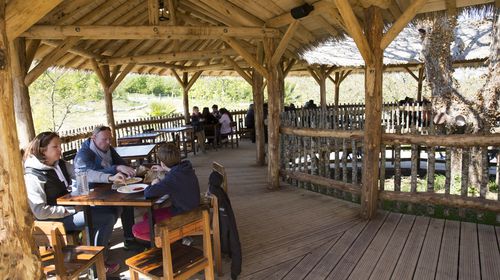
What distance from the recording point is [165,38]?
5863 mm

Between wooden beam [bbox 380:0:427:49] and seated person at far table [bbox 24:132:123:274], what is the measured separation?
3.30 metres

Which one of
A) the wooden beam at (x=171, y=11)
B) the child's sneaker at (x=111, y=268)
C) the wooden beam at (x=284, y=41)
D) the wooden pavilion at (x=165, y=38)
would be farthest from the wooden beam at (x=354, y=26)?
the child's sneaker at (x=111, y=268)

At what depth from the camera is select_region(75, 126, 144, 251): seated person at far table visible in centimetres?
371

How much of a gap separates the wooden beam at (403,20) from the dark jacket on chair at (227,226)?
8.23ft

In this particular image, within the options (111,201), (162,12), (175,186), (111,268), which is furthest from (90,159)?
(162,12)

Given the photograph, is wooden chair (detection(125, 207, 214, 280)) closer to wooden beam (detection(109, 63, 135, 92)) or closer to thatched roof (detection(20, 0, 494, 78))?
thatched roof (detection(20, 0, 494, 78))

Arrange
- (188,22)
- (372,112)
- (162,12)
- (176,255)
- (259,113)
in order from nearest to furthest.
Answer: (176,255)
(372,112)
(162,12)
(188,22)
(259,113)

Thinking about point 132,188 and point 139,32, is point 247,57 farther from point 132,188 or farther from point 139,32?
point 132,188

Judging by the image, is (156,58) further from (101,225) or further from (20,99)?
(101,225)

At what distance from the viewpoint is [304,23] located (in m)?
6.30

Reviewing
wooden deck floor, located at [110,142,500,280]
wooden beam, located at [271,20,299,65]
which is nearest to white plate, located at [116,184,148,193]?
wooden deck floor, located at [110,142,500,280]

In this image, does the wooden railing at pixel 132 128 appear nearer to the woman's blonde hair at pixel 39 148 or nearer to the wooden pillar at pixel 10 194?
the woman's blonde hair at pixel 39 148

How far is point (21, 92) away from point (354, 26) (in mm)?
4884

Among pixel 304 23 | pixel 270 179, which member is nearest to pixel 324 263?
pixel 270 179
